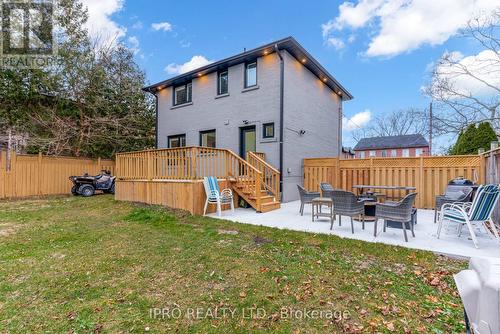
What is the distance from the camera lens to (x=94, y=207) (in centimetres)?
833

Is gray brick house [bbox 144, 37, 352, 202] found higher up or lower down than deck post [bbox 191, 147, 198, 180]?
higher up

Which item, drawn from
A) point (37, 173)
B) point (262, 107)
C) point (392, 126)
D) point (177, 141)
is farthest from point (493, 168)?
point (392, 126)

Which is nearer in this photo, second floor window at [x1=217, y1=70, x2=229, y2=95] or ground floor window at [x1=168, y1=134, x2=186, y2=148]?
second floor window at [x1=217, y1=70, x2=229, y2=95]

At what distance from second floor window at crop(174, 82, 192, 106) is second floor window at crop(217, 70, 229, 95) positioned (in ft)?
6.37

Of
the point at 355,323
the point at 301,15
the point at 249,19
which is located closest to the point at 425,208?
the point at 355,323

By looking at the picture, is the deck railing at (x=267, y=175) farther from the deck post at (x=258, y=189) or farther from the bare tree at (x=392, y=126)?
the bare tree at (x=392, y=126)

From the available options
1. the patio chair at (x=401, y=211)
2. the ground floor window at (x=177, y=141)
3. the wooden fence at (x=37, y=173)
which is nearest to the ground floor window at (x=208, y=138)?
the ground floor window at (x=177, y=141)

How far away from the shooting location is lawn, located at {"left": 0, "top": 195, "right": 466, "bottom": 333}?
234 cm

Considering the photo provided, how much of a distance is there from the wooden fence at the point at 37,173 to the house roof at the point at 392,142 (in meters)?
35.6

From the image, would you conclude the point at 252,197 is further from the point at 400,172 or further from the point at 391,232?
the point at 400,172

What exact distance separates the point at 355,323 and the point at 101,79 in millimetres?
16981

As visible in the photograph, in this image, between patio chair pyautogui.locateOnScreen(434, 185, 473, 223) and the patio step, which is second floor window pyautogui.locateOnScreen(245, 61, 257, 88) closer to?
the patio step

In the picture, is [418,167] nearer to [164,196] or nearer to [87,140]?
[164,196]

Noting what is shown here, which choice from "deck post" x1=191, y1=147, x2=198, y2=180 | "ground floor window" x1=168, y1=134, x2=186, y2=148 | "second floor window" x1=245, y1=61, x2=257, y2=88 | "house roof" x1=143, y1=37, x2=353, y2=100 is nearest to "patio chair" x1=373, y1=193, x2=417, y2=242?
"deck post" x1=191, y1=147, x2=198, y2=180
